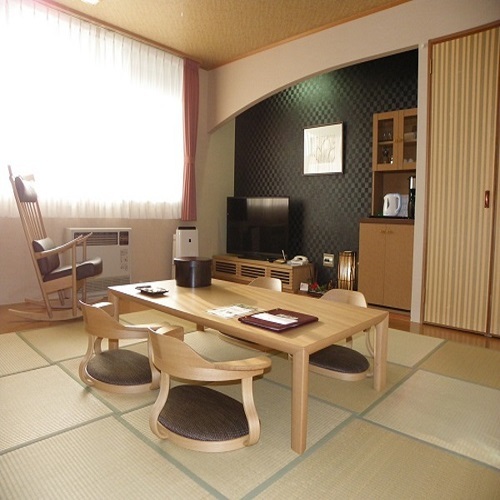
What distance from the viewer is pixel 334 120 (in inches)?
197

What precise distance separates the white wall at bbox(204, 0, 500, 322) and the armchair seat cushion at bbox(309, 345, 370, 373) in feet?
4.74

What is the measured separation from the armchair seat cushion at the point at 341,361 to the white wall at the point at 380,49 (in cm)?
145

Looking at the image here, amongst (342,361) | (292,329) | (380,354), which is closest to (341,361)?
(342,361)

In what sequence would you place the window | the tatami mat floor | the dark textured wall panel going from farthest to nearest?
the dark textured wall panel
the window
the tatami mat floor

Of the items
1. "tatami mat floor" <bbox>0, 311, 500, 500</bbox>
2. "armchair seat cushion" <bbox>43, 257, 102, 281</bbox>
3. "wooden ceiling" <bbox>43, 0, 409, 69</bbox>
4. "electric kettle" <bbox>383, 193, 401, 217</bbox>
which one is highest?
"wooden ceiling" <bbox>43, 0, 409, 69</bbox>

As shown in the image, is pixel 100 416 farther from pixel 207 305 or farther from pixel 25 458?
pixel 207 305

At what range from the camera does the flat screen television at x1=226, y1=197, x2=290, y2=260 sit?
207 inches

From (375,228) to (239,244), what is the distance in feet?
7.09

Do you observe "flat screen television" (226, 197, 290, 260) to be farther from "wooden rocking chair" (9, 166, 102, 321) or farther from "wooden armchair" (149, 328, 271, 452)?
"wooden armchair" (149, 328, 271, 452)

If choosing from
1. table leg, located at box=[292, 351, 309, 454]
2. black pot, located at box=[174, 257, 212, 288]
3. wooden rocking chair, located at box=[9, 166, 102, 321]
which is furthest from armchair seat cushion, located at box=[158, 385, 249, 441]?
wooden rocking chair, located at box=[9, 166, 102, 321]

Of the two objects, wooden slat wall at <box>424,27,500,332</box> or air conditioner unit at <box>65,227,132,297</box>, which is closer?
wooden slat wall at <box>424,27,500,332</box>

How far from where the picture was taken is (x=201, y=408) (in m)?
1.79

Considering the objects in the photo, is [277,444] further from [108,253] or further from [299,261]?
[299,261]

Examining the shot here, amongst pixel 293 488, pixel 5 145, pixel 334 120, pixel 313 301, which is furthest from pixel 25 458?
pixel 334 120
